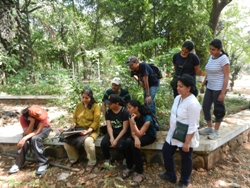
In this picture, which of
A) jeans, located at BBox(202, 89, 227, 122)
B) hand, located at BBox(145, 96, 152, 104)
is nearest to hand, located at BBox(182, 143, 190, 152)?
jeans, located at BBox(202, 89, 227, 122)

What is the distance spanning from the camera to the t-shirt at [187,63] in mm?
3016

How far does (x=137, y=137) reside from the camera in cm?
277

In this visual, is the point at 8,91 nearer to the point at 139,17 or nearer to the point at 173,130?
the point at 139,17

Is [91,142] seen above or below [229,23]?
below

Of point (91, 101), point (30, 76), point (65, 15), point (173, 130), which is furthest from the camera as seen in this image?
point (65, 15)

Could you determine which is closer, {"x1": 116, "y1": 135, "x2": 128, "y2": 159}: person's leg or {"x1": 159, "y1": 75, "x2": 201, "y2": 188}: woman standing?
{"x1": 159, "y1": 75, "x2": 201, "y2": 188}: woman standing

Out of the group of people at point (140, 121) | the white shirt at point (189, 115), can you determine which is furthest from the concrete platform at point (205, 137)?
the white shirt at point (189, 115)

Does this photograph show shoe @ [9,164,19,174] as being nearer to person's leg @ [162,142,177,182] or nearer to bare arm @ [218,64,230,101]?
person's leg @ [162,142,177,182]

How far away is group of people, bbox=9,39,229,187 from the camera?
236 centimetres

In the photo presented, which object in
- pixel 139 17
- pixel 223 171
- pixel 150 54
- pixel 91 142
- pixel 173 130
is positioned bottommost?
pixel 223 171

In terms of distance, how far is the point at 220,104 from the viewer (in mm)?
2889

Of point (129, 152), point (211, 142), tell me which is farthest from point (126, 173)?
point (211, 142)

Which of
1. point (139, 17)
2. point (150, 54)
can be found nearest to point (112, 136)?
point (150, 54)

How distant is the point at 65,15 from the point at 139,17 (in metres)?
4.98
